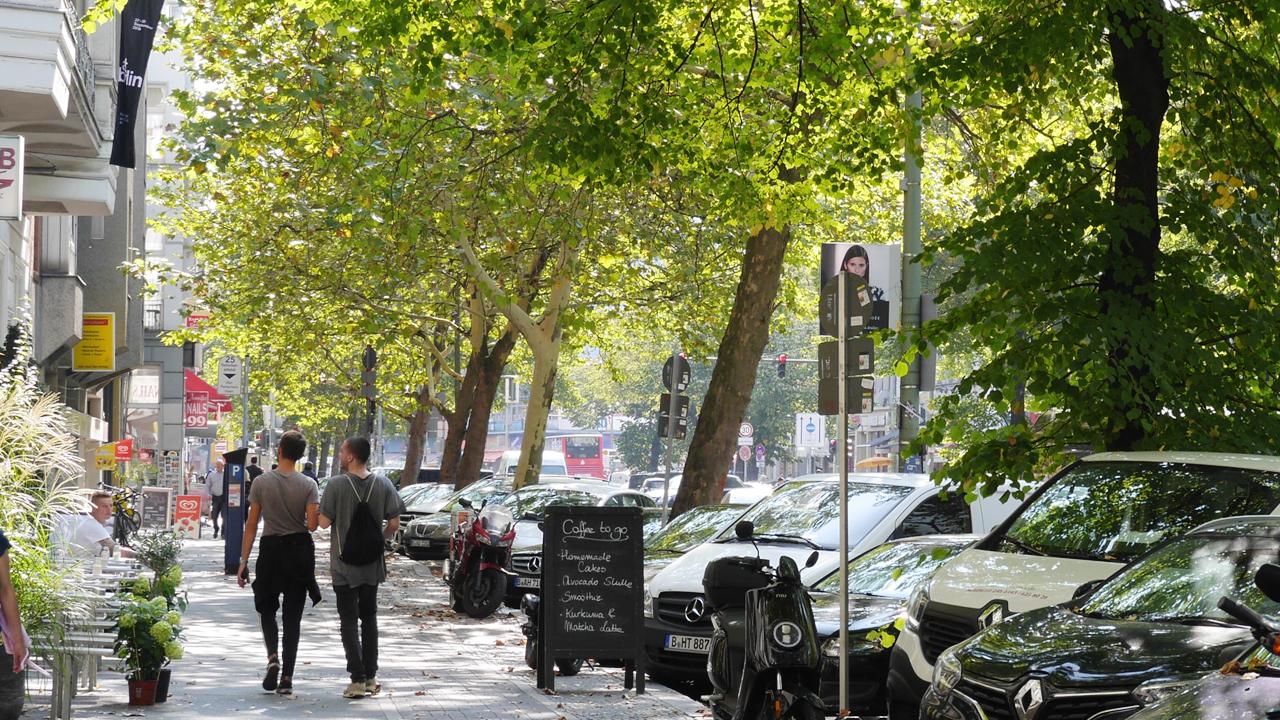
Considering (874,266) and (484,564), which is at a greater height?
(874,266)

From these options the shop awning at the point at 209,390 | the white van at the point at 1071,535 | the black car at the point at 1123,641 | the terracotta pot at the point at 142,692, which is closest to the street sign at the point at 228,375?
the shop awning at the point at 209,390

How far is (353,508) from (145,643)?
1758 mm

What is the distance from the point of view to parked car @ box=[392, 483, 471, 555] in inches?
1332

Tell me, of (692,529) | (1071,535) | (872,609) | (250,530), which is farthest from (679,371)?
(1071,535)

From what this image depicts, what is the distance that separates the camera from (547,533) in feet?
43.2

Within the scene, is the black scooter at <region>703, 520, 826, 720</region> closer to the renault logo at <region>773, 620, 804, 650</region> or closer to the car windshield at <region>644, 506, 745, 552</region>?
→ the renault logo at <region>773, 620, 804, 650</region>

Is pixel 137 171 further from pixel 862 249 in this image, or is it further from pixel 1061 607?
pixel 1061 607

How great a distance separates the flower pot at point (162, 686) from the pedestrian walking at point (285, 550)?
85cm

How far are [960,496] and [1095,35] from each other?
12.2ft

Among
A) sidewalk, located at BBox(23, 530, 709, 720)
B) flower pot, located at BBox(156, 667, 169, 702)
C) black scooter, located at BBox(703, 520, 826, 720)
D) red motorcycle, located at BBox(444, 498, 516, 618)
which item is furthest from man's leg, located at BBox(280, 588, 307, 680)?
red motorcycle, located at BBox(444, 498, 516, 618)

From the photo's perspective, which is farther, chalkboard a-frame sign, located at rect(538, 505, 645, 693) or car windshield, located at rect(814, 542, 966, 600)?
chalkboard a-frame sign, located at rect(538, 505, 645, 693)

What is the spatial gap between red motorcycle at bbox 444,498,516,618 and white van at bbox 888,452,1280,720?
1043cm

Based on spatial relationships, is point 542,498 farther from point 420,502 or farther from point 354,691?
point 420,502

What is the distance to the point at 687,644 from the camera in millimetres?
13391
